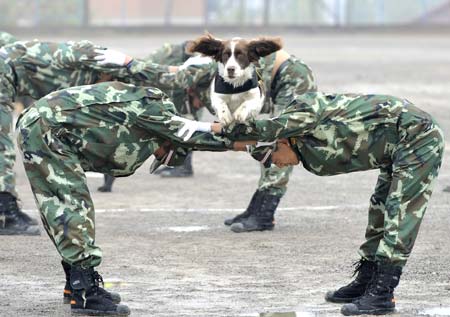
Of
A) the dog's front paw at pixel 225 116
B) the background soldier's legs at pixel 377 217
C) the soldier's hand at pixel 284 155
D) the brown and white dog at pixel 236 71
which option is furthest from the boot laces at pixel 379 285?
the brown and white dog at pixel 236 71

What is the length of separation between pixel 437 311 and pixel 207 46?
2571mm

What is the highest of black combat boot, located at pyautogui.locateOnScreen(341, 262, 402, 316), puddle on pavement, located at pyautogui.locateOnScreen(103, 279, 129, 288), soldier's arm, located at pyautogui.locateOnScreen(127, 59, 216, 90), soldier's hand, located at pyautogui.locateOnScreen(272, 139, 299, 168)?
soldier's hand, located at pyautogui.locateOnScreen(272, 139, 299, 168)

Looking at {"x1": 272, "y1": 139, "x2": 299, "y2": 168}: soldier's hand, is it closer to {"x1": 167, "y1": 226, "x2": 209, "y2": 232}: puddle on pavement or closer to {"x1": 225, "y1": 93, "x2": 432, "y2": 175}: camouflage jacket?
{"x1": 225, "y1": 93, "x2": 432, "y2": 175}: camouflage jacket

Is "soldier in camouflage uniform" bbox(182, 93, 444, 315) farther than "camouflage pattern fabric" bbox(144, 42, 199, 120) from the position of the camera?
No

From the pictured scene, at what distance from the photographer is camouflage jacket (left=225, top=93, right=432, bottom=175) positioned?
26.5 feet

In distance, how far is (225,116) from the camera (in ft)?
29.5

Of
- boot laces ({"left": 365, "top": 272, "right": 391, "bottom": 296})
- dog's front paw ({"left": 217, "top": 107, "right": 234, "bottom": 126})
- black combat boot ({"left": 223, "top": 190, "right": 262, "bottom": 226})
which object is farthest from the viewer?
black combat boot ({"left": 223, "top": 190, "right": 262, "bottom": 226})

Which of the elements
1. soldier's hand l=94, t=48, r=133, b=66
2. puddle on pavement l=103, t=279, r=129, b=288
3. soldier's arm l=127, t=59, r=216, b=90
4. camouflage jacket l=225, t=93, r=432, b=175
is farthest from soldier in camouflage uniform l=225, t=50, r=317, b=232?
camouflage jacket l=225, t=93, r=432, b=175

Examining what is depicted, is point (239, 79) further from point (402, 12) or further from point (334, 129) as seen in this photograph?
point (402, 12)

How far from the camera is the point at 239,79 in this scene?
31.3 feet

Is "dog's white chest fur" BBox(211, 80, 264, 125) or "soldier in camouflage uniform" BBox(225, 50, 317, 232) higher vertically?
"dog's white chest fur" BBox(211, 80, 264, 125)

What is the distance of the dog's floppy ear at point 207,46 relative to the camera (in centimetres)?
903

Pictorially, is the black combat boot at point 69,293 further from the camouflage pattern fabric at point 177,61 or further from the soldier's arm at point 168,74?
the camouflage pattern fabric at point 177,61

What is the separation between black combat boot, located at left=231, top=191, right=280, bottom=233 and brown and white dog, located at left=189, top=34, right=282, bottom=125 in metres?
1.96
